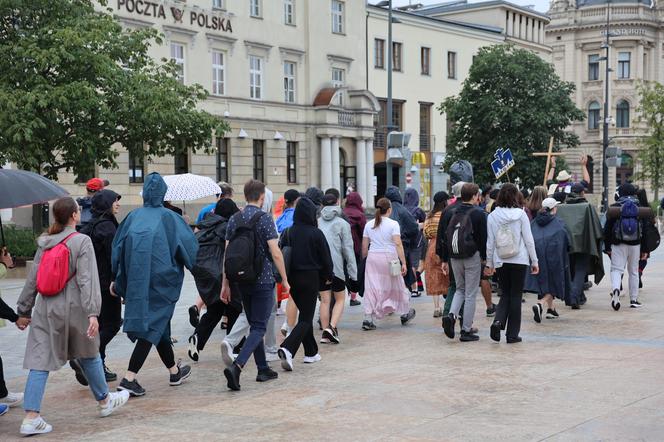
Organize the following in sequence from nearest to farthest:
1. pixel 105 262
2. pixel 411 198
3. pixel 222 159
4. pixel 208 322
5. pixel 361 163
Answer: pixel 105 262 < pixel 208 322 < pixel 411 198 < pixel 222 159 < pixel 361 163

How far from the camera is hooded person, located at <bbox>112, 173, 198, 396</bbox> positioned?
327 inches

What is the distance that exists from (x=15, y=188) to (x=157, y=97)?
17760 mm

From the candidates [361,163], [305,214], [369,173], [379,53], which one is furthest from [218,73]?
[305,214]

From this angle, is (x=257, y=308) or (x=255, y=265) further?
(x=257, y=308)

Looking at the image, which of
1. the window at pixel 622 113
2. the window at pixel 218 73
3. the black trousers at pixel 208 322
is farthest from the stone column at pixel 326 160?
the window at pixel 622 113

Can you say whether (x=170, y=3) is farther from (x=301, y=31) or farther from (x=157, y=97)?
(x=157, y=97)

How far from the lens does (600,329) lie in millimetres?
12180

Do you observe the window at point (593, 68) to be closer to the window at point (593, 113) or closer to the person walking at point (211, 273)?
the window at point (593, 113)

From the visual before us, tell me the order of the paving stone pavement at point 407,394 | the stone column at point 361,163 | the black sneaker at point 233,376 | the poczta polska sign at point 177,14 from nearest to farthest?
the paving stone pavement at point 407,394 < the black sneaker at point 233,376 < the poczta polska sign at point 177,14 < the stone column at point 361,163

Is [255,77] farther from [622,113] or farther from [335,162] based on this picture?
[622,113]

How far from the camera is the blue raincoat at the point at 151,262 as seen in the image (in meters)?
8.29

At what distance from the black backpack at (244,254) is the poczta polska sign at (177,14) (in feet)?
100

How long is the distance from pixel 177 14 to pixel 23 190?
33.1 metres

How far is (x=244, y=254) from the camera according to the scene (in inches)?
342
